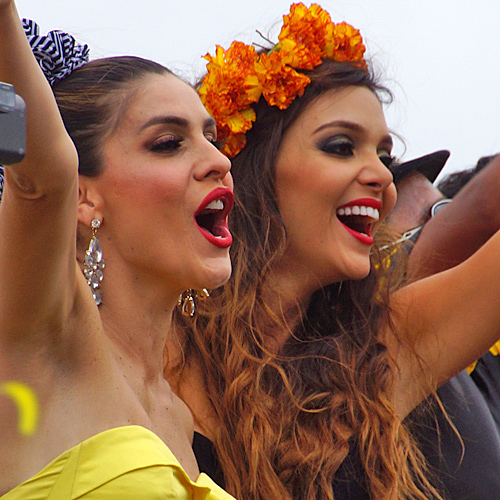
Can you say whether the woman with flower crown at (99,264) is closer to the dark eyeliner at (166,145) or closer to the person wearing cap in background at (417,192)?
the dark eyeliner at (166,145)

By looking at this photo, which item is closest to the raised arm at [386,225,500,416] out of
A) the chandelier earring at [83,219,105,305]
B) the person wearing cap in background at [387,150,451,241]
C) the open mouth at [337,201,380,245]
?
the open mouth at [337,201,380,245]

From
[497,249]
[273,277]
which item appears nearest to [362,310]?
[273,277]

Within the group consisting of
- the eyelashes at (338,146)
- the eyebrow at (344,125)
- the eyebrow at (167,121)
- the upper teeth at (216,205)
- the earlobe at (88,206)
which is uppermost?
the eyebrow at (167,121)

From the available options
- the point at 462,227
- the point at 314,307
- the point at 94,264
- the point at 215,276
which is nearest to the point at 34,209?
the point at 94,264

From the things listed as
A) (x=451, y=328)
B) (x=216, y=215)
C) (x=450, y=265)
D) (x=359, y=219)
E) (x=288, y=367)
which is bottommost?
(x=288, y=367)

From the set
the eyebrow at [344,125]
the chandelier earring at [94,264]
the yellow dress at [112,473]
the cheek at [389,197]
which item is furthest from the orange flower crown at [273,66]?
the yellow dress at [112,473]

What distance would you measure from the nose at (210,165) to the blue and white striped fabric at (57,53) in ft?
1.69

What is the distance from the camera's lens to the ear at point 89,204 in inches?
89.6

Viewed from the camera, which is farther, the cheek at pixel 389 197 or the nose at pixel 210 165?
the cheek at pixel 389 197

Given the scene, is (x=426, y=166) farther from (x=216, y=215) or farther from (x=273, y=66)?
(x=216, y=215)

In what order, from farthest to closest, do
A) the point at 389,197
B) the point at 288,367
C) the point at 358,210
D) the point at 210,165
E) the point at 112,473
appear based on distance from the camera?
the point at 389,197
the point at 358,210
the point at 288,367
the point at 210,165
the point at 112,473

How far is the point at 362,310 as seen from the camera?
334 centimetres

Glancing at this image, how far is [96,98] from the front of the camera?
7.95 feet

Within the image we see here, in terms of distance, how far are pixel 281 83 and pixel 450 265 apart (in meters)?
1.25
